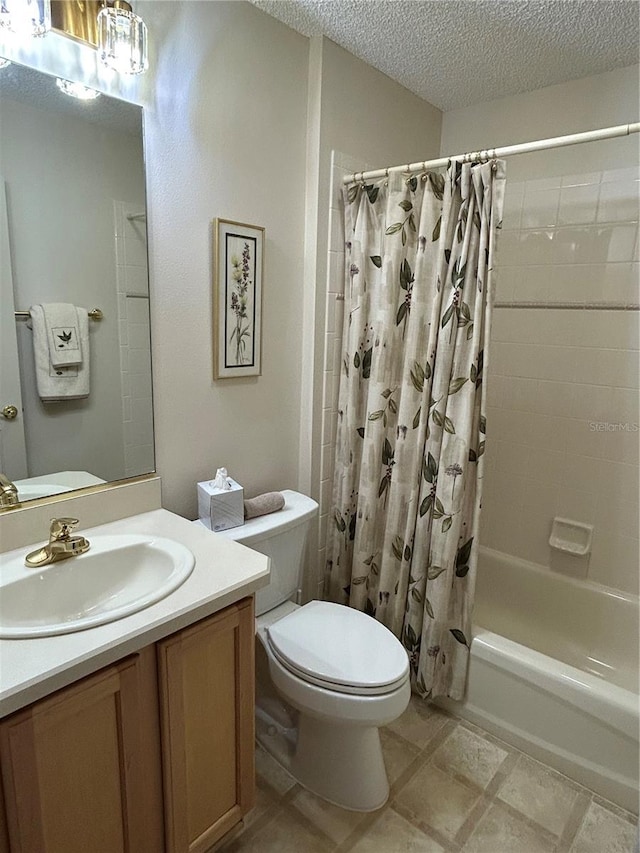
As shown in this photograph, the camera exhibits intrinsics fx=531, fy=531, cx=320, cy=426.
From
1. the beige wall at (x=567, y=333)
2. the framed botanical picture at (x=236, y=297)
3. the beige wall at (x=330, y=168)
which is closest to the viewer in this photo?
the framed botanical picture at (x=236, y=297)

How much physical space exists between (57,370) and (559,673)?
1.76 m

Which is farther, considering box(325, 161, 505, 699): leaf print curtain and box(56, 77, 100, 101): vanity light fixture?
box(325, 161, 505, 699): leaf print curtain

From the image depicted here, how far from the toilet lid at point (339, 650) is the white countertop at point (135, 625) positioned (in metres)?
0.41

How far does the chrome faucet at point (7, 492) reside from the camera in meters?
1.31

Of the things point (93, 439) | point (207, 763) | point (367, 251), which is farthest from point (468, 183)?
point (207, 763)

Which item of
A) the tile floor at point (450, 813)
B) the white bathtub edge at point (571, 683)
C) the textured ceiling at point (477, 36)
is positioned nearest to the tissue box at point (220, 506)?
the tile floor at point (450, 813)

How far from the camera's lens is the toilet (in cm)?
148

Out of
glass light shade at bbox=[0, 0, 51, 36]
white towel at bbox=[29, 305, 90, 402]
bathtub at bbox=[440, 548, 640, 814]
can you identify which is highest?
glass light shade at bbox=[0, 0, 51, 36]

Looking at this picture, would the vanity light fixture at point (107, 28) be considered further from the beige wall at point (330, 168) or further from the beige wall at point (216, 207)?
the beige wall at point (330, 168)

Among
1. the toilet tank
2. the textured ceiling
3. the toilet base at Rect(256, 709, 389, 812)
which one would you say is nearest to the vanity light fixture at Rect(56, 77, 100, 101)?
the textured ceiling

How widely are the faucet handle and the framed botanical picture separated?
664 millimetres

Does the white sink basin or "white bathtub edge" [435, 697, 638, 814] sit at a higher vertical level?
the white sink basin

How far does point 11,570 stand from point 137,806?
585 millimetres

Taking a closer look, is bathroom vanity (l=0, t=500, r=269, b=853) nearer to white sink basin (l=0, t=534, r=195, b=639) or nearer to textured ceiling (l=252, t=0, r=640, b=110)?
white sink basin (l=0, t=534, r=195, b=639)
